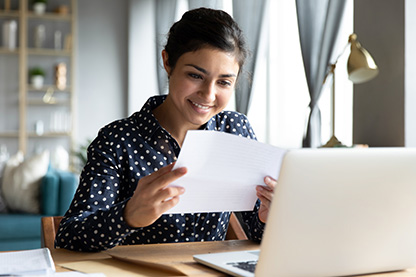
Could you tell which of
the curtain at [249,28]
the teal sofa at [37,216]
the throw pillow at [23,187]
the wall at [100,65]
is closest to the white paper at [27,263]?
the curtain at [249,28]

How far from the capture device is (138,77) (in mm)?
6273

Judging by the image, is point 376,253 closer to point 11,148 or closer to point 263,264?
point 263,264

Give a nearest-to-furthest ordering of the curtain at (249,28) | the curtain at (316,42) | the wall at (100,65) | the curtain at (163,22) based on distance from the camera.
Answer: the curtain at (316,42) → the curtain at (249,28) → the curtain at (163,22) → the wall at (100,65)

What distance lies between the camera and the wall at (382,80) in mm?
2090

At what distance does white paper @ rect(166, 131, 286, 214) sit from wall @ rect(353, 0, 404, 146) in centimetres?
108

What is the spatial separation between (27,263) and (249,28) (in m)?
2.72

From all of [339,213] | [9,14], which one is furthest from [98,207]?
[9,14]

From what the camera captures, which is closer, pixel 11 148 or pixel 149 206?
pixel 149 206

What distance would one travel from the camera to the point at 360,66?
1977 millimetres

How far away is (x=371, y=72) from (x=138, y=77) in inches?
178

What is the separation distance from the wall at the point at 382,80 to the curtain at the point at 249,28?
1171 millimetres

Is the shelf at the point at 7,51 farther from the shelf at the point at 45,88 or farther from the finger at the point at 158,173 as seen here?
the finger at the point at 158,173

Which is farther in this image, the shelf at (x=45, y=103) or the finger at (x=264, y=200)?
the shelf at (x=45, y=103)

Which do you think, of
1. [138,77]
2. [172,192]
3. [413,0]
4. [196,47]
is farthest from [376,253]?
[138,77]
